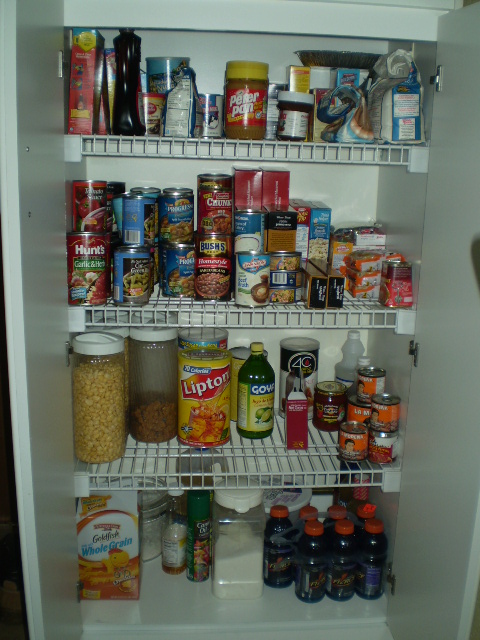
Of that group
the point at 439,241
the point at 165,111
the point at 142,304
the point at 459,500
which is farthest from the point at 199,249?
the point at 459,500

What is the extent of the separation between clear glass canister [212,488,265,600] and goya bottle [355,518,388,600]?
29 centimetres

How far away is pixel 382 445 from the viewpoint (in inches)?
62.4

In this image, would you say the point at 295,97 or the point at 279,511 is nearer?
the point at 295,97

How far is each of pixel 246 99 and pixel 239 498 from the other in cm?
103

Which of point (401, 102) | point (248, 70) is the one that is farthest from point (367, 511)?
point (248, 70)

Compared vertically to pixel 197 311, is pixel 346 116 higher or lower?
higher

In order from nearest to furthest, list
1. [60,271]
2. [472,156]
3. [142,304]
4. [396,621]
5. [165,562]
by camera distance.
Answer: [472,156]
[60,271]
[142,304]
[396,621]
[165,562]

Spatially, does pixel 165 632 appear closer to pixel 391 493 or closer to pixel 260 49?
pixel 391 493

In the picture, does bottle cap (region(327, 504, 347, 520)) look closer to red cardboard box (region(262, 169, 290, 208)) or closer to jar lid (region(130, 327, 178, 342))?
jar lid (region(130, 327, 178, 342))

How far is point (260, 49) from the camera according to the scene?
1.71m

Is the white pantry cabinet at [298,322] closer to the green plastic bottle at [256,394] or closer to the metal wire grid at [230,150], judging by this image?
the metal wire grid at [230,150]

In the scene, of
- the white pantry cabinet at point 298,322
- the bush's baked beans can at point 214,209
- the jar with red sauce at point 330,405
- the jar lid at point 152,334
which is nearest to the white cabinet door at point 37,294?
the white pantry cabinet at point 298,322

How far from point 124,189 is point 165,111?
0.98ft

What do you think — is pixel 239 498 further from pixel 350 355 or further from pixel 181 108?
pixel 181 108
